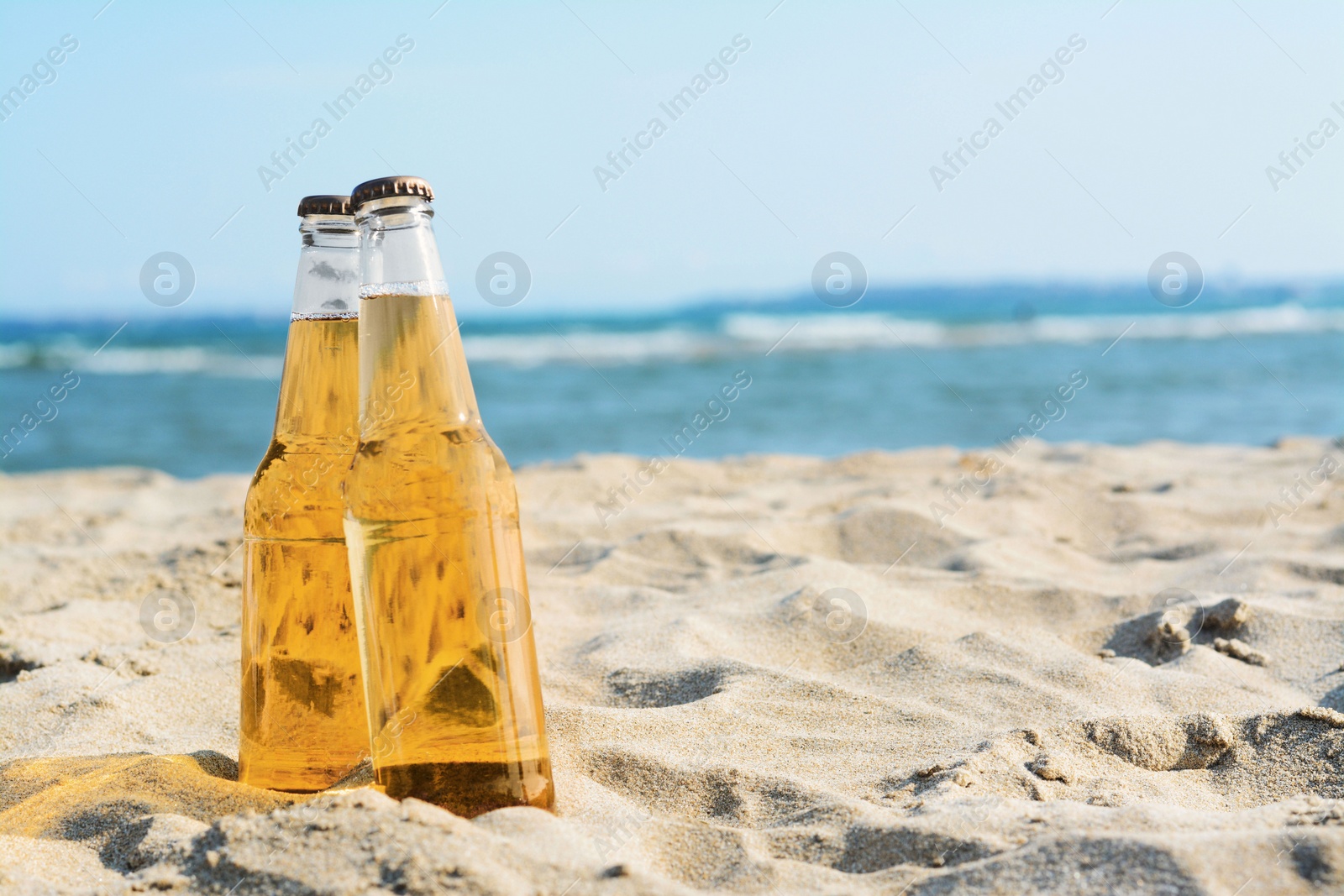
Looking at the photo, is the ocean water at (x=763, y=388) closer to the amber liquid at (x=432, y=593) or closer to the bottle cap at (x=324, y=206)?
the bottle cap at (x=324, y=206)

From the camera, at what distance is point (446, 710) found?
1.46m

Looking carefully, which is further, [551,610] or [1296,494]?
[1296,494]

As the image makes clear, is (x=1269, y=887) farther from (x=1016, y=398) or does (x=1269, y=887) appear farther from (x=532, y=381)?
(x=532, y=381)

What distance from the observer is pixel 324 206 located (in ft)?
5.33

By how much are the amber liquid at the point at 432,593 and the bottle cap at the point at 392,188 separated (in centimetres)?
15

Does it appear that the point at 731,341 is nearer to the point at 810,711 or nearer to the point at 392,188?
the point at 810,711

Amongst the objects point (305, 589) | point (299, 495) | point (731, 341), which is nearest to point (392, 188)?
point (299, 495)

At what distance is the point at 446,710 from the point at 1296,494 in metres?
4.17

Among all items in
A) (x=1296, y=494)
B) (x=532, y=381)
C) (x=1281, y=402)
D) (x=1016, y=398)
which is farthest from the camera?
(x=532, y=381)

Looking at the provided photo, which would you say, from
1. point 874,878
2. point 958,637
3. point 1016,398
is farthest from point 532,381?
point 874,878

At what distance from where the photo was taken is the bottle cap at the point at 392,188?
145 cm

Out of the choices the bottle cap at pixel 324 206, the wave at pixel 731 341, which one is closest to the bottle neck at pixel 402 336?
the bottle cap at pixel 324 206

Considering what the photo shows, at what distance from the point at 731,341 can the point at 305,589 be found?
24.1m

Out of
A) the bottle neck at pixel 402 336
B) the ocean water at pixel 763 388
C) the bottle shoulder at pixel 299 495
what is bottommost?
the bottle shoulder at pixel 299 495
